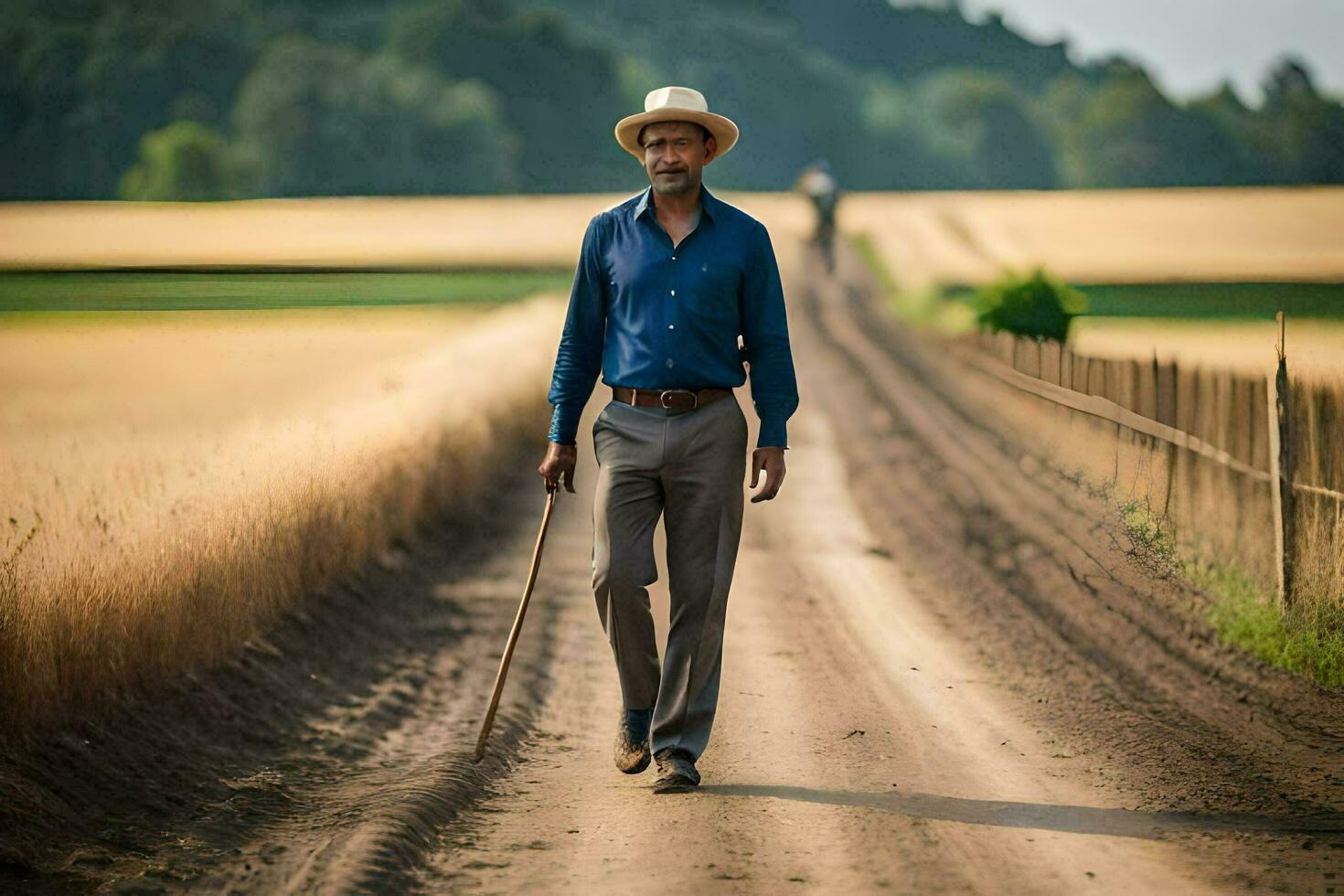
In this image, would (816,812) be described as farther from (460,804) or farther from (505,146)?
(505,146)

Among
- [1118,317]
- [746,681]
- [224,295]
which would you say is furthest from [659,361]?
[1118,317]

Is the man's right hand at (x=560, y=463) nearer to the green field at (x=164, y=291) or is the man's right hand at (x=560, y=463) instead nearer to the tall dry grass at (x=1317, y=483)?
the tall dry grass at (x=1317, y=483)

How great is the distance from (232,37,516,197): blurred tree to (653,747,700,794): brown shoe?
118ft

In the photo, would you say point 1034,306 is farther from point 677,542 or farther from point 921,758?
point 677,542

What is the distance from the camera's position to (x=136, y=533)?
743 cm

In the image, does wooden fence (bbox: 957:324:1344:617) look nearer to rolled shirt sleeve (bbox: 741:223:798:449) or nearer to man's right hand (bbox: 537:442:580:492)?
rolled shirt sleeve (bbox: 741:223:798:449)

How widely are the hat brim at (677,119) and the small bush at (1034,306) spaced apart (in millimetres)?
13581

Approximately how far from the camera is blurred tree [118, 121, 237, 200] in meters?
26.2

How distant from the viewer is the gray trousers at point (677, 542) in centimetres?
577

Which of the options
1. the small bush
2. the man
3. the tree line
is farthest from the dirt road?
the small bush

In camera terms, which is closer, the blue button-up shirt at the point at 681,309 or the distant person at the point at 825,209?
the blue button-up shirt at the point at 681,309

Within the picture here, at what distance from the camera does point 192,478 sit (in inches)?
341

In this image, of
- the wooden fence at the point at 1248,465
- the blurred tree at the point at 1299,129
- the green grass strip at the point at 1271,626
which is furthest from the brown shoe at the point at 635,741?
the blurred tree at the point at 1299,129

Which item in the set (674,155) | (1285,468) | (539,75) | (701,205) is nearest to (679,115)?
(674,155)
